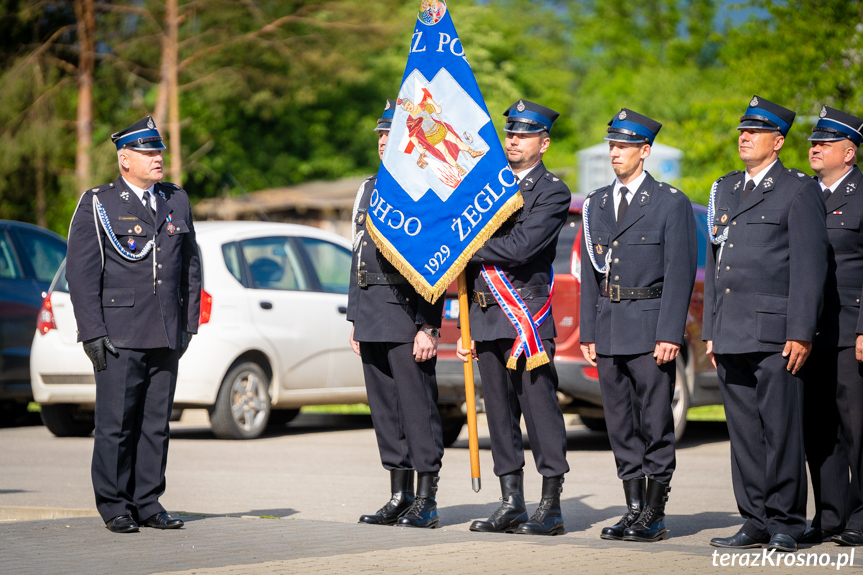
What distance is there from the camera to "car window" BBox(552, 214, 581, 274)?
380 inches

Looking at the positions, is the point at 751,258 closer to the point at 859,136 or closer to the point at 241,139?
the point at 859,136

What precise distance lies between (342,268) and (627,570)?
Result: 24.0 ft

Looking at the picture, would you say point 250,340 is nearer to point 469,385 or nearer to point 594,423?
point 594,423

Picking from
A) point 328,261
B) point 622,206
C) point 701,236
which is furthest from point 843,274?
point 328,261

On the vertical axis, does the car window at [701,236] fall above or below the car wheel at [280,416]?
above

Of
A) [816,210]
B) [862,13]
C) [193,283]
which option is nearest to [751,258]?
[816,210]

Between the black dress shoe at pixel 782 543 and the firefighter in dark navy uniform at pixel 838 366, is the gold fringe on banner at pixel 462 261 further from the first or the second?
the black dress shoe at pixel 782 543

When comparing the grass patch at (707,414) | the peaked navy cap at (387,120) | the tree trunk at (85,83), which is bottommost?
the grass patch at (707,414)

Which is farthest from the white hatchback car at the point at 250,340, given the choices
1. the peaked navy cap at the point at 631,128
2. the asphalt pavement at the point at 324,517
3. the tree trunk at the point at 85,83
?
Answer: the tree trunk at the point at 85,83

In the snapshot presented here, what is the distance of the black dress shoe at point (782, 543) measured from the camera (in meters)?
5.76

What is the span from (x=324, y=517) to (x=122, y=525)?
1.33m

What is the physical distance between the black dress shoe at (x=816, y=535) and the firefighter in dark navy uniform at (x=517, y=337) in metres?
1.22

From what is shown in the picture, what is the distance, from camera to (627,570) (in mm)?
5055

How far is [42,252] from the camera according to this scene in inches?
500
